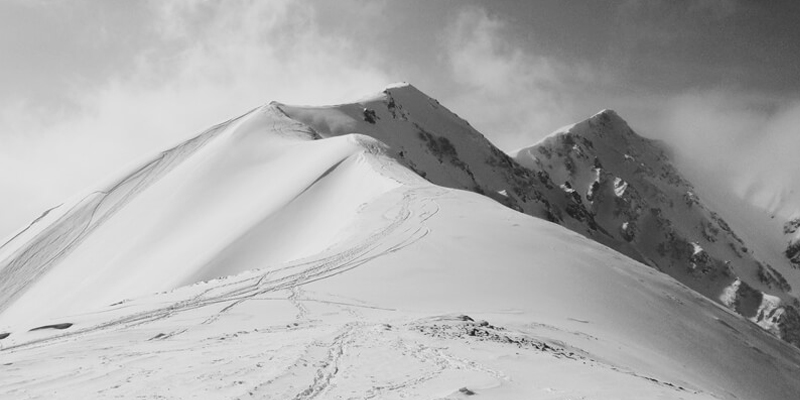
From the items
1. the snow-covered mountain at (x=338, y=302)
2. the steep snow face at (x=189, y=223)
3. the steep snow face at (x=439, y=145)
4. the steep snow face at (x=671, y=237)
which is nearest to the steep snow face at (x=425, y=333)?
the snow-covered mountain at (x=338, y=302)

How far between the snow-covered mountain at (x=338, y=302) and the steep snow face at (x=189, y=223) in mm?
156

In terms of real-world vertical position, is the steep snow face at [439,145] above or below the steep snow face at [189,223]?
above

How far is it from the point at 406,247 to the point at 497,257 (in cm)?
303

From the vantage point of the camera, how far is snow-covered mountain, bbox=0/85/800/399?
22.0 feet

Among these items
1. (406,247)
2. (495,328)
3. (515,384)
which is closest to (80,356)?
(515,384)

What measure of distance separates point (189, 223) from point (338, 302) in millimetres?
22502

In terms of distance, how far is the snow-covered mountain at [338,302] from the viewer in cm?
671

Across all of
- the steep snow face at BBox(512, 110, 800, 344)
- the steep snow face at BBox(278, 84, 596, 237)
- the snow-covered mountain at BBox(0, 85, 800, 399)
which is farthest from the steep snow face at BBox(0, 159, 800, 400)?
the steep snow face at BBox(512, 110, 800, 344)

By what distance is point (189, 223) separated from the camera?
31188mm

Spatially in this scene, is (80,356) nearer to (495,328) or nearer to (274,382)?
(274,382)

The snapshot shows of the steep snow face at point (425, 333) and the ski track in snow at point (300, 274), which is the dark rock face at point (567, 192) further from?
the steep snow face at point (425, 333)

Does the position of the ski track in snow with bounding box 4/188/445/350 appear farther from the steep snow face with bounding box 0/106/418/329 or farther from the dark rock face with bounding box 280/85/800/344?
the dark rock face with bounding box 280/85/800/344

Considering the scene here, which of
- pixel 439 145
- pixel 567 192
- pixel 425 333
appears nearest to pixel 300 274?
pixel 425 333

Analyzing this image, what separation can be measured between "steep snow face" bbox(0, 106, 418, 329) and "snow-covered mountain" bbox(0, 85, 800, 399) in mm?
156
